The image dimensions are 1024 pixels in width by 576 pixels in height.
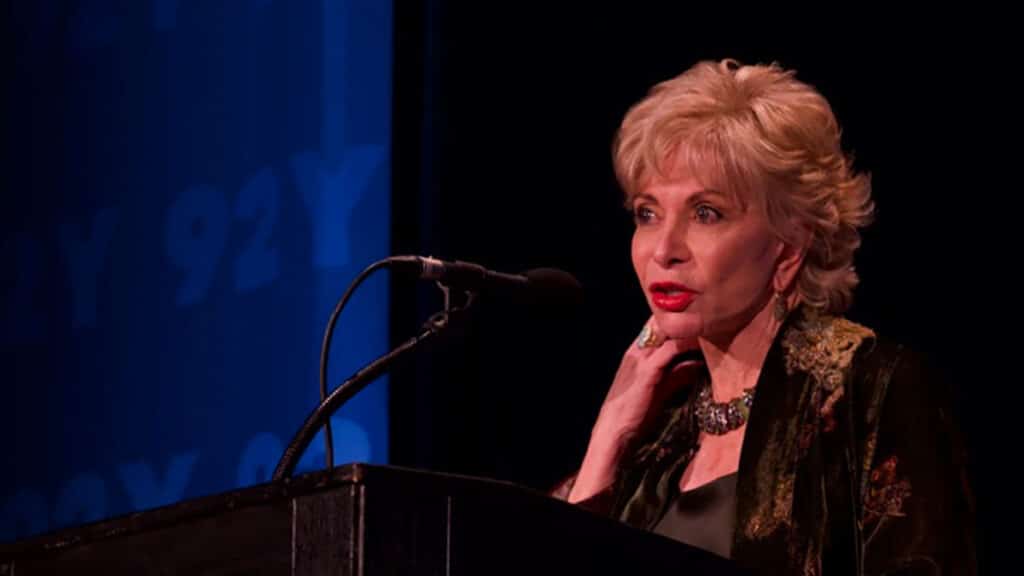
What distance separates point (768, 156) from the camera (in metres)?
2.79

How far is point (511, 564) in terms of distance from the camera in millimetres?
1665

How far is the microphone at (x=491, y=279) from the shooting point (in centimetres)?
233

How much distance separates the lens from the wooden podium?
1.57m

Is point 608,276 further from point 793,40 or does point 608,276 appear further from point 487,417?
point 793,40

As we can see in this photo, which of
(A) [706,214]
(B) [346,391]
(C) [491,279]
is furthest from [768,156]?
(B) [346,391]

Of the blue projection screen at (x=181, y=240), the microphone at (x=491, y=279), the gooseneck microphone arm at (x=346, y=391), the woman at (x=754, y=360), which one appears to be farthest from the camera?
the blue projection screen at (x=181, y=240)

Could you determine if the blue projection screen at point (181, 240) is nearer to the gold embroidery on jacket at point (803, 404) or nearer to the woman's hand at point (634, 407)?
the woman's hand at point (634, 407)

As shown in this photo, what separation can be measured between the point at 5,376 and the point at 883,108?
235 cm

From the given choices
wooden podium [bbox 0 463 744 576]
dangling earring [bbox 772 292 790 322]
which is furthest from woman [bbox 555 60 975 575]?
wooden podium [bbox 0 463 744 576]

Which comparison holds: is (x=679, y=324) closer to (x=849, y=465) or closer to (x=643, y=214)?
(x=643, y=214)

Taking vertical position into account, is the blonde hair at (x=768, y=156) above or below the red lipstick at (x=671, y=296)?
above

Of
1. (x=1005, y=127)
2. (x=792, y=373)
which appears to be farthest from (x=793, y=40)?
(x=792, y=373)

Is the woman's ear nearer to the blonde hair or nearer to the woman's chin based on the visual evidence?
the blonde hair

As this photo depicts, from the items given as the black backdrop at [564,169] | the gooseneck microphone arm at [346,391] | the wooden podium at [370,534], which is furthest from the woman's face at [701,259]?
the wooden podium at [370,534]
